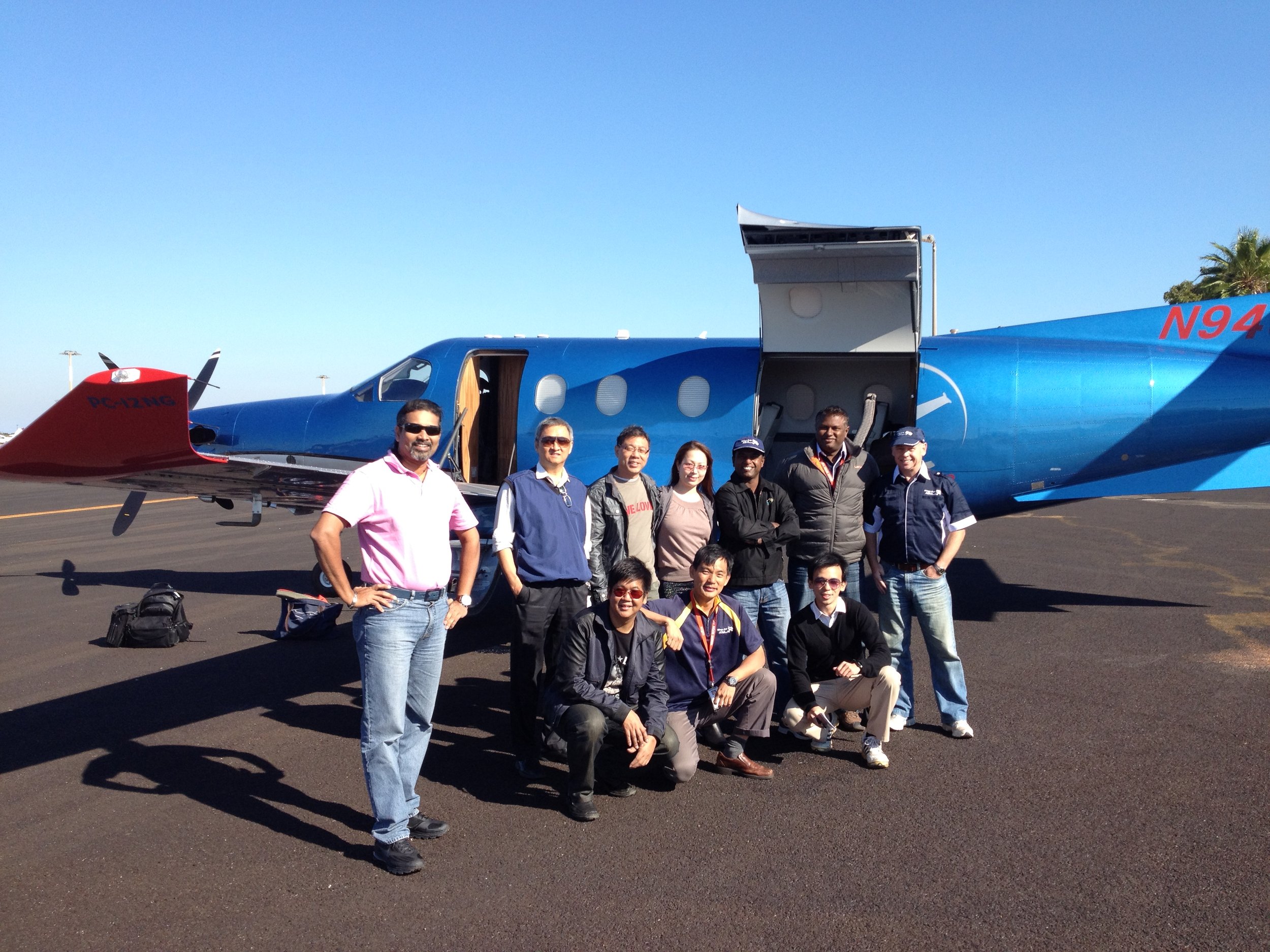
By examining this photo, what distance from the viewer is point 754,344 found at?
9945mm

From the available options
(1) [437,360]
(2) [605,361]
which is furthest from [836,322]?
(1) [437,360]

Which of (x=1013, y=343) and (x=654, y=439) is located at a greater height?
(x=1013, y=343)

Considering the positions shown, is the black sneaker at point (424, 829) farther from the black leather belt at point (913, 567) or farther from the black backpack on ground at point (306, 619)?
the black backpack on ground at point (306, 619)

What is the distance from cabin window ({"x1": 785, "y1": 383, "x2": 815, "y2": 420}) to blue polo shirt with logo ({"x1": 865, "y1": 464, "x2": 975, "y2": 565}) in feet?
13.6

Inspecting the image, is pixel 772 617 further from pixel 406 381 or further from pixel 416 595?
pixel 406 381

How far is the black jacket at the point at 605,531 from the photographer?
5.43m

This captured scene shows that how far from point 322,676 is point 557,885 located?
4064 millimetres

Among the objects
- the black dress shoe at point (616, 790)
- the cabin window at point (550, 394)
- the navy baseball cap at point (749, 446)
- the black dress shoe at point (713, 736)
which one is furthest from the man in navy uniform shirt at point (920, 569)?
the cabin window at point (550, 394)

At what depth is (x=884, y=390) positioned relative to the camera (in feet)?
31.8

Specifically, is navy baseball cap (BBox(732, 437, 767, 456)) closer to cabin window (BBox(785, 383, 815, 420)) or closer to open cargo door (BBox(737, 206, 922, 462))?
open cargo door (BBox(737, 206, 922, 462))

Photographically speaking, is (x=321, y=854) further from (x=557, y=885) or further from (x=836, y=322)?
(x=836, y=322)

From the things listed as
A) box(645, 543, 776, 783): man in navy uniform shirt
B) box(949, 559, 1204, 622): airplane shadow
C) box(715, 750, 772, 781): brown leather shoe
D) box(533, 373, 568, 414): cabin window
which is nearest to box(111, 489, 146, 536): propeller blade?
box(533, 373, 568, 414): cabin window

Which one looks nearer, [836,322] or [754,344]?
[836,322]

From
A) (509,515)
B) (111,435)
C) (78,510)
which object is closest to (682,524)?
(509,515)
